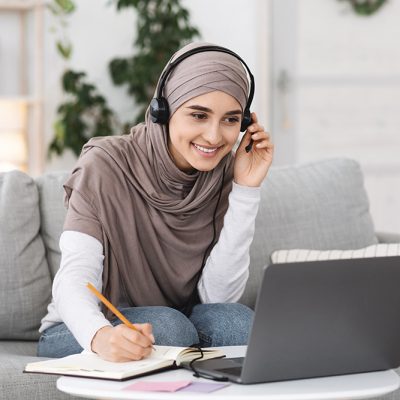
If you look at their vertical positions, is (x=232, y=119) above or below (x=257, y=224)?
above

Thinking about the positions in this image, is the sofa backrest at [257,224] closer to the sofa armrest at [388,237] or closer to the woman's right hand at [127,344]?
the sofa armrest at [388,237]

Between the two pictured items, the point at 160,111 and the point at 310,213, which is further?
the point at 310,213

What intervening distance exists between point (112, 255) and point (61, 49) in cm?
195

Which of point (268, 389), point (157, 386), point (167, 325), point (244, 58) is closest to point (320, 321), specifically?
point (268, 389)

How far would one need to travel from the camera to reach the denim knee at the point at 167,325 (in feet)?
5.33

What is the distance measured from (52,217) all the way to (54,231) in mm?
36

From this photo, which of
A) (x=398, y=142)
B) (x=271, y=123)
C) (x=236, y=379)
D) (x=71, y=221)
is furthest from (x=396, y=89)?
(x=236, y=379)

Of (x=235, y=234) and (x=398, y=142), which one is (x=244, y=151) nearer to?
(x=235, y=234)

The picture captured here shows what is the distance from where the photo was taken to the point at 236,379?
124 cm

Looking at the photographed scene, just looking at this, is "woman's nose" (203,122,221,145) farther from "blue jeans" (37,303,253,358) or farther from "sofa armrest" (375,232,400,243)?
"sofa armrest" (375,232,400,243)

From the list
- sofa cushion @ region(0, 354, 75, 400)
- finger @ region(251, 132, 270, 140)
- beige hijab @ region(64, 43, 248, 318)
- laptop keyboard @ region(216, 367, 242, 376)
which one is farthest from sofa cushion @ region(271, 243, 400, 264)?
laptop keyboard @ region(216, 367, 242, 376)

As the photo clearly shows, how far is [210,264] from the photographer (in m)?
1.90

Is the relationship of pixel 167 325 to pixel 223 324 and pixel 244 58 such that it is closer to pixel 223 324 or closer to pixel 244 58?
pixel 223 324

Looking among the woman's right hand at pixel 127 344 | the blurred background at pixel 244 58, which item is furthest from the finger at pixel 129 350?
the blurred background at pixel 244 58
